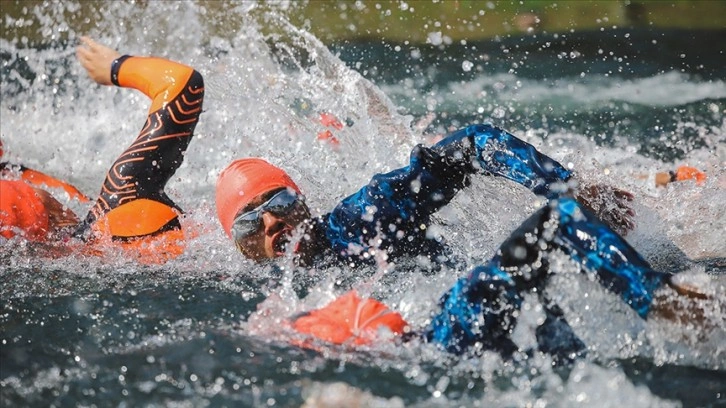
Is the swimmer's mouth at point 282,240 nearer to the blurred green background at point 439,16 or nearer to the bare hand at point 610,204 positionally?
the bare hand at point 610,204

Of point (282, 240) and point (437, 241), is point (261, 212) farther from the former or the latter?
point (437, 241)

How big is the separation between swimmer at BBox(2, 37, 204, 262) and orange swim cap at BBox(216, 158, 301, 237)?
26 centimetres

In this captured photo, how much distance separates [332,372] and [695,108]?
14.3 feet

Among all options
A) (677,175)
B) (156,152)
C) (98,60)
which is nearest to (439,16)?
(677,175)

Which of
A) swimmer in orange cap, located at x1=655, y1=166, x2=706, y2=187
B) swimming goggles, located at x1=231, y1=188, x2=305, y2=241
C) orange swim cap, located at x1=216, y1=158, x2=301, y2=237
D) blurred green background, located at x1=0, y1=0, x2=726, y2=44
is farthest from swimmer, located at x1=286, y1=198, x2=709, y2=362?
blurred green background, located at x1=0, y1=0, x2=726, y2=44

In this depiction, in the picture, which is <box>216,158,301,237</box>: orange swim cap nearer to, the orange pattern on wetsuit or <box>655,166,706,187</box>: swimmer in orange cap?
the orange pattern on wetsuit

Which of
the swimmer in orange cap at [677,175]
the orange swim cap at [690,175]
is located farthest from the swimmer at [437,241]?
the swimmer in orange cap at [677,175]

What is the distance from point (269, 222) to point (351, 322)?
0.73m

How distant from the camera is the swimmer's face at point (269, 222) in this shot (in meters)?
3.10

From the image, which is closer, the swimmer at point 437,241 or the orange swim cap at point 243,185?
the swimmer at point 437,241

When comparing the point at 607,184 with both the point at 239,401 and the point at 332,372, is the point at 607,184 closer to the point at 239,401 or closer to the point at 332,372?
the point at 332,372

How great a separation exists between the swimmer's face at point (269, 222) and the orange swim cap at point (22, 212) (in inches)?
37.5

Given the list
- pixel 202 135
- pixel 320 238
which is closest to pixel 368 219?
pixel 320 238

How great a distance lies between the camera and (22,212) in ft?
11.6
